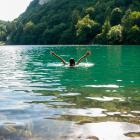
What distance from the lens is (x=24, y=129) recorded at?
455 inches

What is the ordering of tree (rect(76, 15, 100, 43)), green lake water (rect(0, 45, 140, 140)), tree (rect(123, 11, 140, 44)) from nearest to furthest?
green lake water (rect(0, 45, 140, 140)), tree (rect(123, 11, 140, 44)), tree (rect(76, 15, 100, 43))

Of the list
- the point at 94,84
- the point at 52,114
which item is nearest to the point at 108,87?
the point at 94,84

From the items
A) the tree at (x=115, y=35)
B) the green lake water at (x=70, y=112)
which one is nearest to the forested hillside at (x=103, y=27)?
the tree at (x=115, y=35)

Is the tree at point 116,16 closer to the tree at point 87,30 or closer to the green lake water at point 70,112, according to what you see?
the tree at point 87,30

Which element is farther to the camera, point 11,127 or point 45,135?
point 11,127

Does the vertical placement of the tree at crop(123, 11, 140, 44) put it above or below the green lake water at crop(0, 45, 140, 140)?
above

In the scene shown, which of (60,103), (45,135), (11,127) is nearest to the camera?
(45,135)

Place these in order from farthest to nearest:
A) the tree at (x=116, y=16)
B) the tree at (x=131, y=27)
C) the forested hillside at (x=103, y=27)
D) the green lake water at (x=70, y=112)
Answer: the tree at (x=116, y=16) → the forested hillside at (x=103, y=27) → the tree at (x=131, y=27) → the green lake water at (x=70, y=112)

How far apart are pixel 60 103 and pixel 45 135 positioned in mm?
5519

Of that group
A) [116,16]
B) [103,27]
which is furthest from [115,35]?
[116,16]

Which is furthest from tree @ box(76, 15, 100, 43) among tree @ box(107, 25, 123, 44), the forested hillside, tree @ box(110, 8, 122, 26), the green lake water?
the green lake water

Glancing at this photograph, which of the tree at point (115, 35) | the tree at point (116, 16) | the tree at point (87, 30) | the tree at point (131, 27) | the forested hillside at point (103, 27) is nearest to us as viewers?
the tree at point (131, 27)

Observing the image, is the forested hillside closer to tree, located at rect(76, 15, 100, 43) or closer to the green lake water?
tree, located at rect(76, 15, 100, 43)

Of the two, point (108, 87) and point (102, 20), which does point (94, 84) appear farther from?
point (102, 20)
